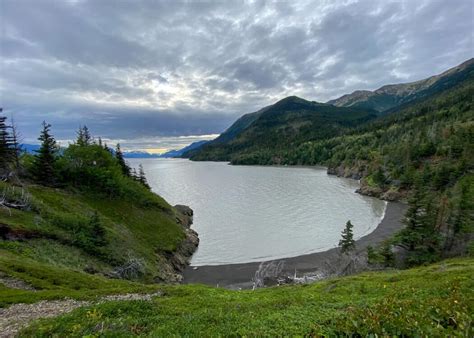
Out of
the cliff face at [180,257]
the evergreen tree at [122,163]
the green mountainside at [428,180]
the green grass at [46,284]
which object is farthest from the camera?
the evergreen tree at [122,163]

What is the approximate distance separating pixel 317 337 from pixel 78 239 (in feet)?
105

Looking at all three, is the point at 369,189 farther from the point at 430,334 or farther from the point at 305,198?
the point at 430,334

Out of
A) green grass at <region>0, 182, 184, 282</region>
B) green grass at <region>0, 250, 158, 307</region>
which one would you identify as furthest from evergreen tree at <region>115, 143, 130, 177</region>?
green grass at <region>0, 250, 158, 307</region>

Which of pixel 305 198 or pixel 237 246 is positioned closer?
pixel 237 246

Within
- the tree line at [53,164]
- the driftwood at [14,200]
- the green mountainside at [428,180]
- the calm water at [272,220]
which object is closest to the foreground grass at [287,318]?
the green mountainside at [428,180]

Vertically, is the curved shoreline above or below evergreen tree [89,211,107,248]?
below

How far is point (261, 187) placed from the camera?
113 meters

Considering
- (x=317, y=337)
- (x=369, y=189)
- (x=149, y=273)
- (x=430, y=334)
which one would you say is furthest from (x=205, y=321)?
(x=369, y=189)

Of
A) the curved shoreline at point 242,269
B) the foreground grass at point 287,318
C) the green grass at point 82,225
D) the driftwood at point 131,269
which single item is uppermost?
the foreground grass at point 287,318

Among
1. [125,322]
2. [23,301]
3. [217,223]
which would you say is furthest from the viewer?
[217,223]

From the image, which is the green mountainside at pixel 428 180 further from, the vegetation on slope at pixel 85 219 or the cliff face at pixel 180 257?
the vegetation on slope at pixel 85 219

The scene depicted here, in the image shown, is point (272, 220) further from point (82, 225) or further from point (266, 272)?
point (82, 225)

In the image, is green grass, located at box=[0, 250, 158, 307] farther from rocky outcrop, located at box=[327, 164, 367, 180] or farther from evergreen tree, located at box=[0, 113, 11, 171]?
rocky outcrop, located at box=[327, 164, 367, 180]

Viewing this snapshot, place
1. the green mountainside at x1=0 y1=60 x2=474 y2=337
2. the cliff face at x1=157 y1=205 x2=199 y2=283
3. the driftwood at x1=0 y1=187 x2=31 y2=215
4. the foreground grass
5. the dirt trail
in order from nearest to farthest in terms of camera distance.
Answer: the foreground grass < the green mountainside at x1=0 y1=60 x2=474 y2=337 < the dirt trail < the driftwood at x1=0 y1=187 x2=31 y2=215 < the cliff face at x1=157 y1=205 x2=199 y2=283
